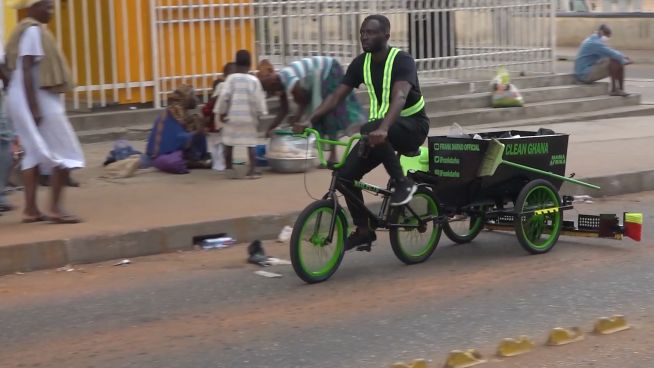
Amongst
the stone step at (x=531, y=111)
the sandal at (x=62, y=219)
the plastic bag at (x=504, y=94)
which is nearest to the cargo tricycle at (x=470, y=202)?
the sandal at (x=62, y=219)

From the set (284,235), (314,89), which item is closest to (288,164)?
(314,89)

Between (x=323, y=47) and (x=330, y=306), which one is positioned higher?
(x=323, y=47)

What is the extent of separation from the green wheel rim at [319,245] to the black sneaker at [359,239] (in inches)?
3.6

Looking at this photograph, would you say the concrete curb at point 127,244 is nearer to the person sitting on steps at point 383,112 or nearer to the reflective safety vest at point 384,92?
the person sitting on steps at point 383,112

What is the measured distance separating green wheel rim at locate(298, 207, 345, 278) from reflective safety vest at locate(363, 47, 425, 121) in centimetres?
80

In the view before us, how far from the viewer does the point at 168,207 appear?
9820 mm

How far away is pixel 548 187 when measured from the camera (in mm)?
8578

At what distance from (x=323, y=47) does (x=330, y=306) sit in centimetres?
852

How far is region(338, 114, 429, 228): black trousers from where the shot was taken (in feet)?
25.2

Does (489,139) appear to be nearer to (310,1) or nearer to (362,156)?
(362,156)

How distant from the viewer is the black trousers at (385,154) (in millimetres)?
7695

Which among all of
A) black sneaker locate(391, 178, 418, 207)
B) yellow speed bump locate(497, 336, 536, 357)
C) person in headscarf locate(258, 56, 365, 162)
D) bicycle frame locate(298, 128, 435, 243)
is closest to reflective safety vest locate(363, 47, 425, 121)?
bicycle frame locate(298, 128, 435, 243)

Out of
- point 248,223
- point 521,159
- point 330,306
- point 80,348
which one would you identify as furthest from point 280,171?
point 80,348

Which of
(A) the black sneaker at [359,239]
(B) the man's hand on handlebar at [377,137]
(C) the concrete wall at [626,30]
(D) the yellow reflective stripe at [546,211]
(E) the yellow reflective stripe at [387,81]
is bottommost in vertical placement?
(A) the black sneaker at [359,239]
